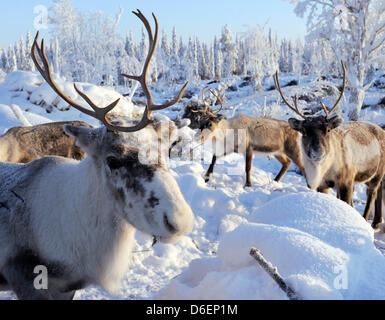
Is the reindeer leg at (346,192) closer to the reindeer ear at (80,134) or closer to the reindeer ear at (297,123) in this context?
the reindeer ear at (297,123)

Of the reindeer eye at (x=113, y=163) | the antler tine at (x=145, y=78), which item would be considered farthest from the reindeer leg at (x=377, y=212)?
the reindeer eye at (x=113, y=163)

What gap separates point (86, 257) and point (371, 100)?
2989 cm

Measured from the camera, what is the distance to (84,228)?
197cm

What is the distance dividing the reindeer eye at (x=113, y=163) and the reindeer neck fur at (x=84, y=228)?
141 millimetres

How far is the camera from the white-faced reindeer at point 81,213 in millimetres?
1759

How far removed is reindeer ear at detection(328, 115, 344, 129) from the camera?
473 centimetres

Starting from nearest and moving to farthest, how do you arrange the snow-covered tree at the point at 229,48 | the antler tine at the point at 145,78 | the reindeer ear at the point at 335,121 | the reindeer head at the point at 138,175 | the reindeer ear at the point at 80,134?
the reindeer head at the point at 138,175, the reindeer ear at the point at 80,134, the antler tine at the point at 145,78, the reindeer ear at the point at 335,121, the snow-covered tree at the point at 229,48

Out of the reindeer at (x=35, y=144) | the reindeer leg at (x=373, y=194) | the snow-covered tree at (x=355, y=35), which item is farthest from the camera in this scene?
the snow-covered tree at (x=355, y=35)

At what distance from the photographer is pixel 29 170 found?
87.4 inches

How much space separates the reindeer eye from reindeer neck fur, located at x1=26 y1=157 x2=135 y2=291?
0.14 m

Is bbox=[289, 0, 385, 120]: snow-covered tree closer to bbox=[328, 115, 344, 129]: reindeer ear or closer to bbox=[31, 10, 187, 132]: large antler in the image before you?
bbox=[328, 115, 344, 129]: reindeer ear

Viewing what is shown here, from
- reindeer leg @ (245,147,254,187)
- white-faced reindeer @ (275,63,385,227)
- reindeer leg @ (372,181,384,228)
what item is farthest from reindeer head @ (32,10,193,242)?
reindeer leg @ (245,147,254,187)

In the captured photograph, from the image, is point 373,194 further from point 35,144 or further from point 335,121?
point 35,144

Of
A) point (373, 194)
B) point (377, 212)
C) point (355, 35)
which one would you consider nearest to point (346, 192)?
point (373, 194)
